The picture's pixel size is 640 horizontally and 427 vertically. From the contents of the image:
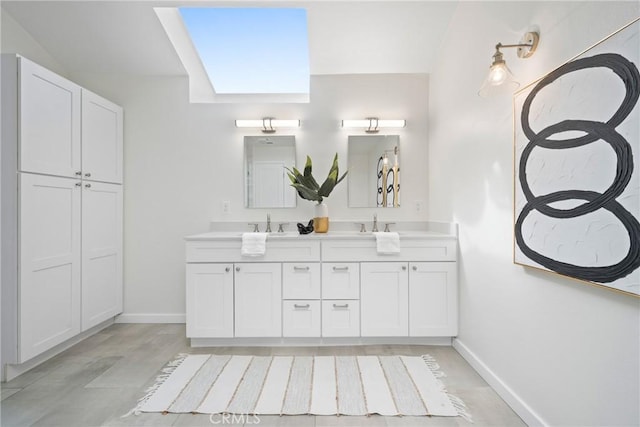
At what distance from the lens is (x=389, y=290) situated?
98.7 inches

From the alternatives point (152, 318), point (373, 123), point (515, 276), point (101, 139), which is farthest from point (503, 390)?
point (101, 139)

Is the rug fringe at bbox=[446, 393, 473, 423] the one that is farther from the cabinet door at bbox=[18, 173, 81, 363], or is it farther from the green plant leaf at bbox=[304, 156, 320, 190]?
the cabinet door at bbox=[18, 173, 81, 363]

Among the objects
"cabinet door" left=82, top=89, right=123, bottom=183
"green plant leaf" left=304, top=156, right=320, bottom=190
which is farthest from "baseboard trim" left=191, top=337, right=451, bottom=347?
"cabinet door" left=82, top=89, right=123, bottom=183

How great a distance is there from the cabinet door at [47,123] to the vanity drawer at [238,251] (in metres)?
1.04

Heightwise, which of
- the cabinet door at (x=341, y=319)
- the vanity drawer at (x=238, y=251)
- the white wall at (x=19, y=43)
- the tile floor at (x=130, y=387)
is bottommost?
the tile floor at (x=130, y=387)

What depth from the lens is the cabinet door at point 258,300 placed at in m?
2.49

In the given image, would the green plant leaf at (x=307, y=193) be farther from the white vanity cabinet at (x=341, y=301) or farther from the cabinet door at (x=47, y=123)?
the cabinet door at (x=47, y=123)

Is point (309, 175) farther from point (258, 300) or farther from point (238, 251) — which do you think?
point (258, 300)

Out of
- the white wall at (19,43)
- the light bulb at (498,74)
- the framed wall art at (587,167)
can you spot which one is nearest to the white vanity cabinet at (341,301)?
the framed wall art at (587,167)

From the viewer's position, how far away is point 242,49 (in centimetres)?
294

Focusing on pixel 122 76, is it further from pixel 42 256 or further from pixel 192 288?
pixel 192 288

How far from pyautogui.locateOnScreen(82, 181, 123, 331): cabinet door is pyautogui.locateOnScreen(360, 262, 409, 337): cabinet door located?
7.13 ft

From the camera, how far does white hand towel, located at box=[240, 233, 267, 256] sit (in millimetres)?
2471

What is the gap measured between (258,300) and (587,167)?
2.12 meters
